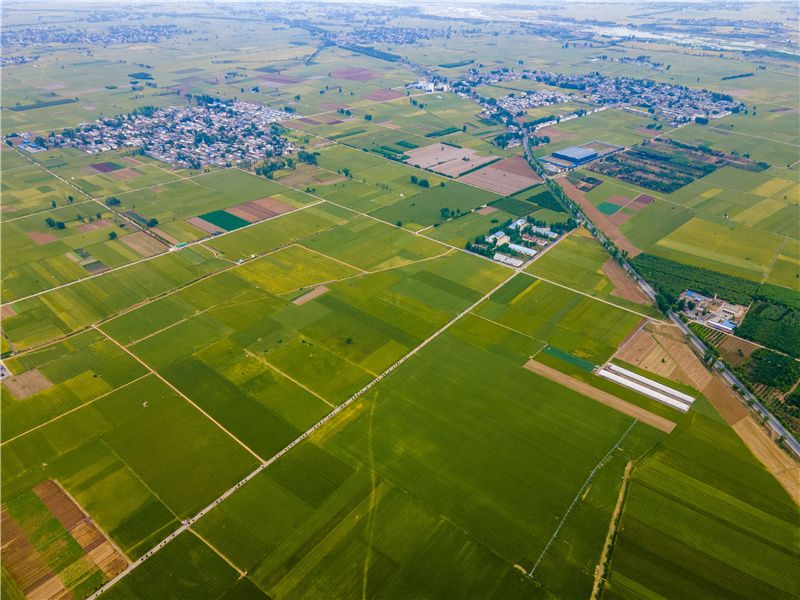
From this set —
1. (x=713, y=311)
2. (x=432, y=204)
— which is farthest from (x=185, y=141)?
(x=713, y=311)

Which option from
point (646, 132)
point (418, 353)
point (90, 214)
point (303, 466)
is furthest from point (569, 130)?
point (303, 466)

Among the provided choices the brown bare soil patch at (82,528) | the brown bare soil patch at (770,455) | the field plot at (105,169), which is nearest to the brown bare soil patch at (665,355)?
the brown bare soil patch at (770,455)

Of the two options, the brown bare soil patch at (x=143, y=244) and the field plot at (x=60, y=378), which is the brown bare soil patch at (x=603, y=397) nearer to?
the field plot at (x=60, y=378)

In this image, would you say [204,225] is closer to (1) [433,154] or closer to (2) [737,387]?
(1) [433,154]

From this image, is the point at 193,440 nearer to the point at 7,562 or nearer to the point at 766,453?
the point at 7,562

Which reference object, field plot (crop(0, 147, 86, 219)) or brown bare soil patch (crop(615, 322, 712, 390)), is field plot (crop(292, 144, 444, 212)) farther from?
brown bare soil patch (crop(615, 322, 712, 390))
